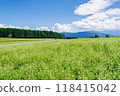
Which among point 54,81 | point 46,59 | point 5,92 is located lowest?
point 5,92

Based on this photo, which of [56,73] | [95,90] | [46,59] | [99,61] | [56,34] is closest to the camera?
[95,90]

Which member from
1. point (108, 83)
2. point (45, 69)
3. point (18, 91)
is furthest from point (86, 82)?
point (18, 91)

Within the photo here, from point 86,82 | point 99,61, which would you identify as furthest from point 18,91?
point 99,61

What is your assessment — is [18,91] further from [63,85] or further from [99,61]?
[99,61]

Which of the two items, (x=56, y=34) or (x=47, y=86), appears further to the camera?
(x=56, y=34)

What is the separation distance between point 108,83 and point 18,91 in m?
4.12

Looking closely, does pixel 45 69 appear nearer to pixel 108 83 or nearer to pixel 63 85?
pixel 63 85

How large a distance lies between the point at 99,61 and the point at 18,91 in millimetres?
5145

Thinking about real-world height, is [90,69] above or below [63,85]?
above

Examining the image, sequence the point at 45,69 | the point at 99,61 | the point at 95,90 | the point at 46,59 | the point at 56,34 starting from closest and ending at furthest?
the point at 95,90 < the point at 45,69 < the point at 99,61 < the point at 46,59 < the point at 56,34

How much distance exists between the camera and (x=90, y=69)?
6359 millimetres

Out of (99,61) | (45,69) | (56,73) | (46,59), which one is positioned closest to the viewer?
(56,73)

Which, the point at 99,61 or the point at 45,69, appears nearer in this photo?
the point at 45,69

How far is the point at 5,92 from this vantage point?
198 inches
